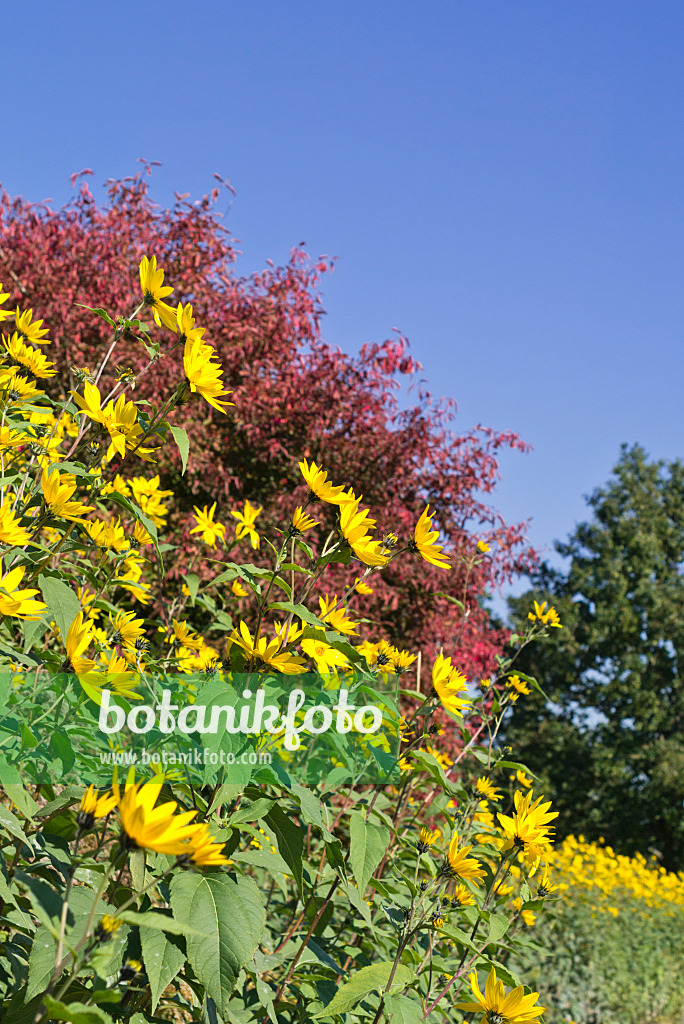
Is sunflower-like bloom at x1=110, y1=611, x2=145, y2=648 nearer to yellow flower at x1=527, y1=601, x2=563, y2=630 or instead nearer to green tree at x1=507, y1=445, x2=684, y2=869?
yellow flower at x1=527, y1=601, x2=563, y2=630

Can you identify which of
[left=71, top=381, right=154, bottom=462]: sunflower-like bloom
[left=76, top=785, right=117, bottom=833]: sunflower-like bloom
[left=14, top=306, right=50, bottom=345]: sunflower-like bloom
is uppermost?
[left=14, top=306, right=50, bottom=345]: sunflower-like bloom

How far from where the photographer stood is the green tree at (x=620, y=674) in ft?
59.1

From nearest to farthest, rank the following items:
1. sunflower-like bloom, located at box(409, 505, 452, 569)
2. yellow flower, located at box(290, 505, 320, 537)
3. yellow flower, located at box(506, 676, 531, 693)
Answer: yellow flower, located at box(290, 505, 320, 537) < sunflower-like bloom, located at box(409, 505, 452, 569) < yellow flower, located at box(506, 676, 531, 693)

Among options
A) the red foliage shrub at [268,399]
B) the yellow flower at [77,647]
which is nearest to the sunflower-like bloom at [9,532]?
the yellow flower at [77,647]

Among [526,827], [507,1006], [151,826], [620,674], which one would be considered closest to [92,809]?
[151,826]

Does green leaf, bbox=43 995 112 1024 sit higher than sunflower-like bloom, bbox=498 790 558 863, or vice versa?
sunflower-like bloom, bbox=498 790 558 863

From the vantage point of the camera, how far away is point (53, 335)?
554 cm

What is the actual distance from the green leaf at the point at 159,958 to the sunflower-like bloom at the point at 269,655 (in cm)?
43

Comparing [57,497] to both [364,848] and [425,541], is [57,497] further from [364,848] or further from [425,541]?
[364,848]

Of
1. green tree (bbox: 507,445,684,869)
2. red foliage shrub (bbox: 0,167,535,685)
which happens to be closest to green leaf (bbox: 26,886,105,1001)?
red foliage shrub (bbox: 0,167,535,685)

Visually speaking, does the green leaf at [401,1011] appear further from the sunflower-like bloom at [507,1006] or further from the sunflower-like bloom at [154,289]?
the sunflower-like bloom at [154,289]

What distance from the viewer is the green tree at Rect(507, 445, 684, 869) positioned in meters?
18.0

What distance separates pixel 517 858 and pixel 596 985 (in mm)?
3789

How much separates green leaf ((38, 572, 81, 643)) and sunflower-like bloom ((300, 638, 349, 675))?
409 millimetres
